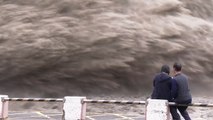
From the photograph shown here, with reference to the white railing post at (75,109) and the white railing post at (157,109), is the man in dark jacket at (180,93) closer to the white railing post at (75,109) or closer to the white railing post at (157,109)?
the white railing post at (157,109)

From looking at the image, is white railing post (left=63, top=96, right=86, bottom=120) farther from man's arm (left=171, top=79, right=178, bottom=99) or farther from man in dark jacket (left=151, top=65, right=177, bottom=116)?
man's arm (left=171, top=79, right=178, bottom=99)

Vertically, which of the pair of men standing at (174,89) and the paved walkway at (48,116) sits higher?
the paved walkway at (48,116)

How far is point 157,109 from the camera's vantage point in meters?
9.00

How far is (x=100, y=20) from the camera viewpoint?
14.0 metres

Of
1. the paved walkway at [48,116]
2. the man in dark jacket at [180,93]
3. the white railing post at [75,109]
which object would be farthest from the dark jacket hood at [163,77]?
the paved walkway at [48,116]

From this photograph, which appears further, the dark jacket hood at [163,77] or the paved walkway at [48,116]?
the paved walkway at [48,116]

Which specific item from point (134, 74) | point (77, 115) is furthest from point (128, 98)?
point (77, 115)

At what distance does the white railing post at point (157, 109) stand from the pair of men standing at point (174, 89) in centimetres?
19

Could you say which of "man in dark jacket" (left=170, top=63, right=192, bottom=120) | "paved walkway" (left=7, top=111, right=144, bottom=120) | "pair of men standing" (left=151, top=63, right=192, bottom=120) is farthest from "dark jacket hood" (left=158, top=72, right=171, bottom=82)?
"paved walkway" (left=7, top=111, right=144, bottom=120)

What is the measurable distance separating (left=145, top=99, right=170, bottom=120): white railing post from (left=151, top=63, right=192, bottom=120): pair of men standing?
189mm

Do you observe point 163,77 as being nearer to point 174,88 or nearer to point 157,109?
point 174,88

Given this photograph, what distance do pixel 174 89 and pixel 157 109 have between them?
0.51 meters

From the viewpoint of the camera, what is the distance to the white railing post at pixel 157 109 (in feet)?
29.4

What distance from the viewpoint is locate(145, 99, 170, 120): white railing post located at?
8.95m
